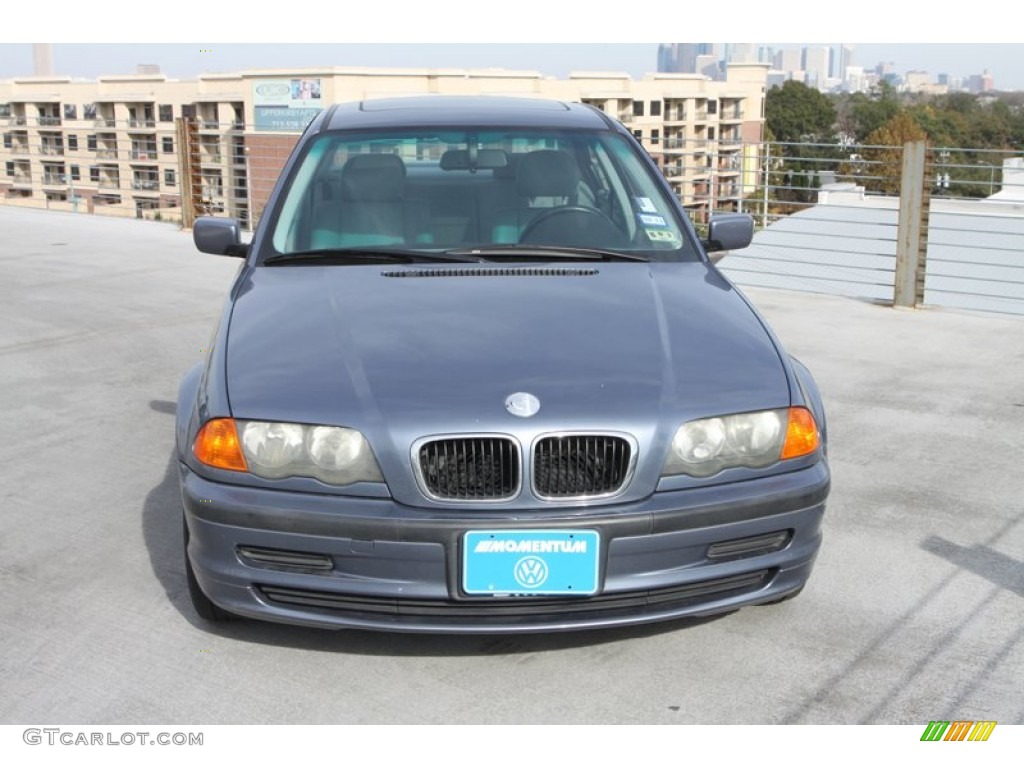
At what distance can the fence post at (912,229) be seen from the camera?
9078 mm

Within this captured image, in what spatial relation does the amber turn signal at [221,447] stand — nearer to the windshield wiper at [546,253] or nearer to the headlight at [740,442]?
the headlight at [740,442]

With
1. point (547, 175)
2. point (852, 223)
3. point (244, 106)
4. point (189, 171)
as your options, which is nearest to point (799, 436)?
point (547, 175)

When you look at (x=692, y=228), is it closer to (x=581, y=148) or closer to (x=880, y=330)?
(x=581, y=148)

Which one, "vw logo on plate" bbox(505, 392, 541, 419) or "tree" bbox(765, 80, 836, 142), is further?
"tree" bbox(765, 80, 836, 142)

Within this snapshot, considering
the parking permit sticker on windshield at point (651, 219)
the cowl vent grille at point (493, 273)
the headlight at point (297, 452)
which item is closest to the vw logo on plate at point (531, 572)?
the headlight at point (297, 452)

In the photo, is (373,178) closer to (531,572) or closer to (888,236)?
(531,572)

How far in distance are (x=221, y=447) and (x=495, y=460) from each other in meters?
0.73

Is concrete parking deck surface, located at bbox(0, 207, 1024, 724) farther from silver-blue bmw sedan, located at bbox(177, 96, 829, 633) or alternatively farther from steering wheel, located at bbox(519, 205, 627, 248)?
steering wheel, located at bbox(519, 205, 627, 248)

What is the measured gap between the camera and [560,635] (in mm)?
3641

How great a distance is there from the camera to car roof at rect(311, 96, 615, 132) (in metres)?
4.95

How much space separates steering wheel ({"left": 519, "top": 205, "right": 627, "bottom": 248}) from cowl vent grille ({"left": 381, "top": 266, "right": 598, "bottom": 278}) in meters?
0.31

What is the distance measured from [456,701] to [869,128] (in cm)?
10624

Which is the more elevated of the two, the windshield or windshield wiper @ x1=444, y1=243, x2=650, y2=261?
the windshield
